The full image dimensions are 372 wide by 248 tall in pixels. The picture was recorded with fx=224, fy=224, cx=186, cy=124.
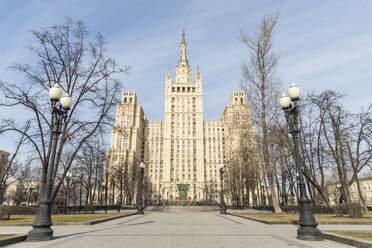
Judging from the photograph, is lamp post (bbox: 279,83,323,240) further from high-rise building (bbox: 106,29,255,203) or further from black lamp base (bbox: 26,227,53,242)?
high-rise building (bbox: 106,29,255,203)

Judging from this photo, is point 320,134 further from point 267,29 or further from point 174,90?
point 174,90

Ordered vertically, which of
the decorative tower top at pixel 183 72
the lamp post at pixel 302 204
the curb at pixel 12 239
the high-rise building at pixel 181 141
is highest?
the decorative tower top at pixel 183 72

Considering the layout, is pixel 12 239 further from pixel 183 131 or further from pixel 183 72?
pixel 183 72

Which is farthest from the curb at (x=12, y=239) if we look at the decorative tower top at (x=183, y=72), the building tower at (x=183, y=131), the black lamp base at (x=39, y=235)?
the decorative tower top at (x=183, y=72)

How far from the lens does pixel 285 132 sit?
22641 millimetres

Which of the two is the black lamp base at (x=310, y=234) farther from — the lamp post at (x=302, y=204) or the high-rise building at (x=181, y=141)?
the high-rise building at (x=181, y=141)

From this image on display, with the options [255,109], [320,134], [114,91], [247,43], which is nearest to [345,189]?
[320,134]

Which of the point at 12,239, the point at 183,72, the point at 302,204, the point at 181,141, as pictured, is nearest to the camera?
the point at 12,239

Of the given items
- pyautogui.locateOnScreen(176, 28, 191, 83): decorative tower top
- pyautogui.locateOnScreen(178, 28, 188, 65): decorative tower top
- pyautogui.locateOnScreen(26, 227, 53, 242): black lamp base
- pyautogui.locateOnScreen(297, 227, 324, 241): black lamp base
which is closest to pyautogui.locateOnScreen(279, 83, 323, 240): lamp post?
pyautogui.locateOnScreen(297, 227, 324, 241): black lamp base

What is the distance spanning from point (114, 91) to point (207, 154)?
359 ft

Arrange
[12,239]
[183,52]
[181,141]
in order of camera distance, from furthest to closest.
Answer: [183,52]
[181,141]
[12,239]

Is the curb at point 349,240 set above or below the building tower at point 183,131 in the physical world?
below

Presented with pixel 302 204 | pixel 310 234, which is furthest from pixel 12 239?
pixel 302 204

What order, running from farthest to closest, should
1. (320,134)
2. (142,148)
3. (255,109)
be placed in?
1. (142,148)
2. (320,134)
3. (255,109)
